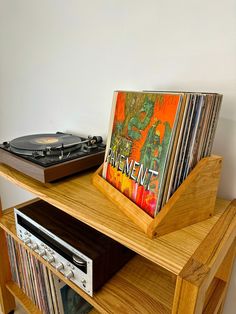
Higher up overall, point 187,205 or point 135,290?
point 187,205

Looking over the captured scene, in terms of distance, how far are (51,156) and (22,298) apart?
2.22 feet

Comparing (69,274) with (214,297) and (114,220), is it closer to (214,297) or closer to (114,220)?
(114,220)

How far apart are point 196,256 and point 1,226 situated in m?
0.77

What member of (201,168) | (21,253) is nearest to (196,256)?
(201,168)

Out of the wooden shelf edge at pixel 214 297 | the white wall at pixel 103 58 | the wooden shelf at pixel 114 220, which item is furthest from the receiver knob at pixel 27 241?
the wooden shelf edge at pixel 214 297

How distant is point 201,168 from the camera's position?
17.9 inches

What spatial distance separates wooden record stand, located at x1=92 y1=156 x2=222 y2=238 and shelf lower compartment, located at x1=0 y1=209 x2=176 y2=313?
0.94 ft

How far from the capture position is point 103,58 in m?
0.81

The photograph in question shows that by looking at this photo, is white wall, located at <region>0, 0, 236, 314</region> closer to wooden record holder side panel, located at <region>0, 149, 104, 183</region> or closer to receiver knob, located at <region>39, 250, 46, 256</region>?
wooden record holder side panel, located at <region>0, 149, 104, 183</region>

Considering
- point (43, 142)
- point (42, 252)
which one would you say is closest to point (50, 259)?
point (42, 252)

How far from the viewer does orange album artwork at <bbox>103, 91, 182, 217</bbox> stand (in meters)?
0.45

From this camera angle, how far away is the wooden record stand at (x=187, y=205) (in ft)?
1.43

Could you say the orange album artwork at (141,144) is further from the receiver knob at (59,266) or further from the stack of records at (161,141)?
the receiver knob at (59,266)

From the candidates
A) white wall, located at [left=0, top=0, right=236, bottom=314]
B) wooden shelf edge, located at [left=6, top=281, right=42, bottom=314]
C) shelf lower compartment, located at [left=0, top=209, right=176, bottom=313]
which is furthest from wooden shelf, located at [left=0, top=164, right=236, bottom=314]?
wooden shelf edge, located at [left=6, top=281, right=42, bottom=314]
